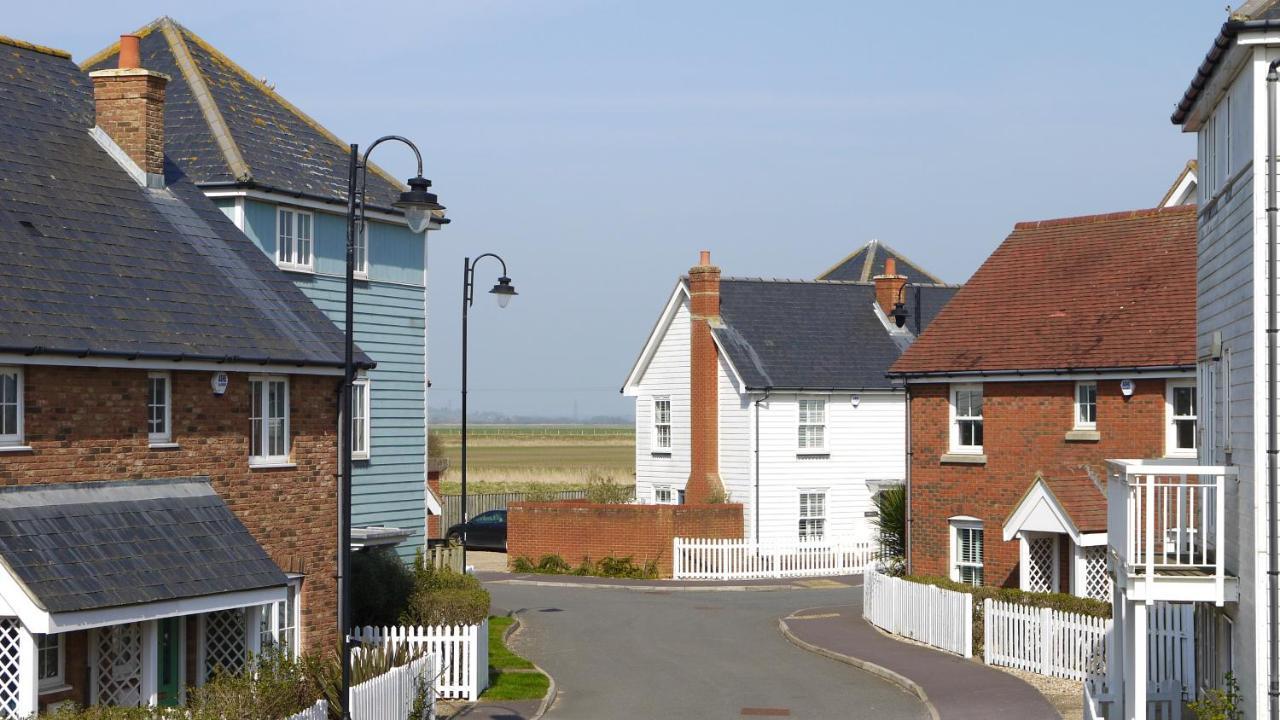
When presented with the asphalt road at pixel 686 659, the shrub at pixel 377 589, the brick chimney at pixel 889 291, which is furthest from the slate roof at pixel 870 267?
the shrub at pixel 377 589

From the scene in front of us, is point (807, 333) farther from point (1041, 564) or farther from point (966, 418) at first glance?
point (1041, 564)

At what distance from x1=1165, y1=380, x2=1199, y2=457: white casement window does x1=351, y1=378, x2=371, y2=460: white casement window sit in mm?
15427

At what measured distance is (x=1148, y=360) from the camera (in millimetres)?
29047

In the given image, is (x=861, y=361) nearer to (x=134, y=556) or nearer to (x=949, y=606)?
(x=949, y=606)

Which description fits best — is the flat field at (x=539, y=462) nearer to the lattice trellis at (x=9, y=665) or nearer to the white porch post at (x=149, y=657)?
the white porch post at (x=149, y=657)

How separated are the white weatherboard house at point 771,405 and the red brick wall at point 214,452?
957 inches

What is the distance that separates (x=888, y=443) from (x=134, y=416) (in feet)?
106

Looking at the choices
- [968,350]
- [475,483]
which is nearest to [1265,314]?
[968,350]

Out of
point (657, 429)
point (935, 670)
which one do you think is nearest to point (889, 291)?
point (657, 429)

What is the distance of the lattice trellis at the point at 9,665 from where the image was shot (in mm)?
16116

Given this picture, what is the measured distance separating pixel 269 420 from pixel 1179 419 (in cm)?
1716

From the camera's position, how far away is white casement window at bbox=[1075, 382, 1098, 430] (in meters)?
30.4

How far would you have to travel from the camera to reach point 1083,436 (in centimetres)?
3023

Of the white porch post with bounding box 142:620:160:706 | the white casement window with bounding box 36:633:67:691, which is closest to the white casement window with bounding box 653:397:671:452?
the white porch post with bounding box 142:620:160:706
